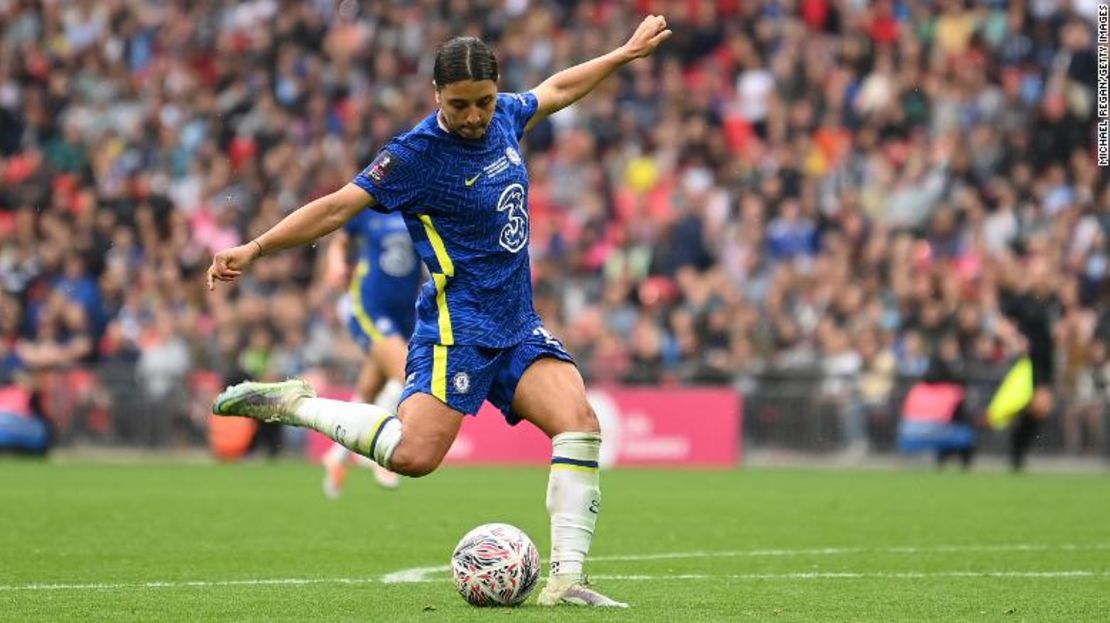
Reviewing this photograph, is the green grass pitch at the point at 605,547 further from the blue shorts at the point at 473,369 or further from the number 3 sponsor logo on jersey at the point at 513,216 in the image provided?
the number 3 sponsor logo on jersey at the point at 513,216

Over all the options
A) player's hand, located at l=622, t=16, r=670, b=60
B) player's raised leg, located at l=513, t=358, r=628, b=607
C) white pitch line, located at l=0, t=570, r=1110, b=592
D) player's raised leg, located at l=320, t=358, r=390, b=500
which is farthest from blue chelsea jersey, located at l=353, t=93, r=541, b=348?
player's raised leg, located at l=320, t=358, r=390, b=500

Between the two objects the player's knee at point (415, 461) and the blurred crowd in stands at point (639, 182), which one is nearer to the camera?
the player's knee at point (415, 461)

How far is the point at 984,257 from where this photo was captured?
23578 mm

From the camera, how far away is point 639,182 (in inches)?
1060

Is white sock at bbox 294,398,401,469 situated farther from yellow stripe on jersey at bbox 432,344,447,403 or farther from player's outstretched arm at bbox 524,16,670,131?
player's outstretched arm at bbox 524,16,670,131

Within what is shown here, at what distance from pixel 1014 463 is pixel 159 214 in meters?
11.9

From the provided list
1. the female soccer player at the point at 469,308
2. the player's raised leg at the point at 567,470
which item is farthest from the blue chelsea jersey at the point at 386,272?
the player's raised leg at the point at 567,470

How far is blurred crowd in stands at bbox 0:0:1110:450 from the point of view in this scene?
23719 millimetres

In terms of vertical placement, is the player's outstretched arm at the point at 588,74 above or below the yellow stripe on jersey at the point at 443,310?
above

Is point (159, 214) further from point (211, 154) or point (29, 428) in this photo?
point (29, 428)

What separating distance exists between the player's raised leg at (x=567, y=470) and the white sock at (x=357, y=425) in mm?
586

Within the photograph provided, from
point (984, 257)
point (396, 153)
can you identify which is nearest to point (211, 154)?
point (984, 257)

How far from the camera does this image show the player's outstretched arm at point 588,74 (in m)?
9.30

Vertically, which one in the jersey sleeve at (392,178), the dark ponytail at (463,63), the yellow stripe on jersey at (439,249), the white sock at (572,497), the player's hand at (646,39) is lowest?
the white sock at (572,497)
